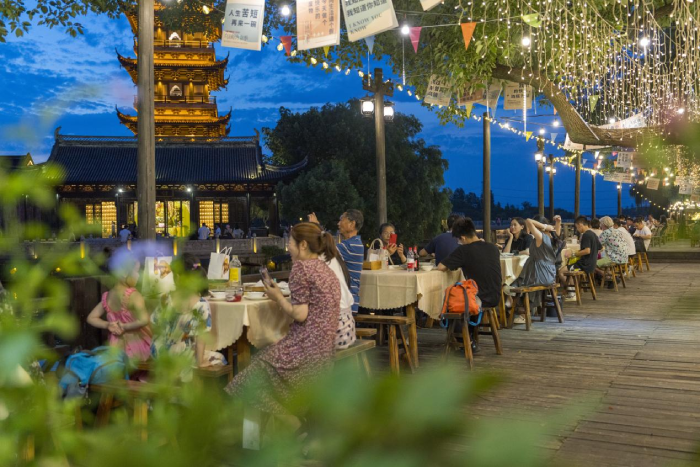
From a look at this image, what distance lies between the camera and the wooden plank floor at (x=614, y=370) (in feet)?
12.0

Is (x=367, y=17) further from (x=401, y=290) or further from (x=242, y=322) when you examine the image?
(x=242, y=322)

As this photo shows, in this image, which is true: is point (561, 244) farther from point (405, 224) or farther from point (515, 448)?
point (405, 224)

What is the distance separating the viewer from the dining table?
593 cm

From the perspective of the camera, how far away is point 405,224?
30062 millimetres

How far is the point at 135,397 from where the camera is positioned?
1314mm

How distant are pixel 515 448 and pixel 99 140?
36.1 m

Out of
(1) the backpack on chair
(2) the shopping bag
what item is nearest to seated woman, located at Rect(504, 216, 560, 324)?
(1) the backpack on chair

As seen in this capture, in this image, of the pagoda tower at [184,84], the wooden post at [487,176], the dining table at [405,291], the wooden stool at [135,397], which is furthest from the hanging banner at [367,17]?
the pagoda tower at [184,84]

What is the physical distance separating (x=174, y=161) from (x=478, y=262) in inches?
1165

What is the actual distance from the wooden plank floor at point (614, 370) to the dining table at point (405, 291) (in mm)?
464

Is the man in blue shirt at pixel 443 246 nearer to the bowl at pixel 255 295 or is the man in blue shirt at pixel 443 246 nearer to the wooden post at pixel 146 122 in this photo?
the bowl at pixel 255 295

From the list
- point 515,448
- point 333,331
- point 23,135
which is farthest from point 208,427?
point 333,331

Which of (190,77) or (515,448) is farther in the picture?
(190,77)

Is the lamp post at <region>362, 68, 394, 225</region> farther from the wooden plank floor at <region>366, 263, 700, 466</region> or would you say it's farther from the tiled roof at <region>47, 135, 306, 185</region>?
the tiled roof at <region>47, 135, 306, 185</region>
